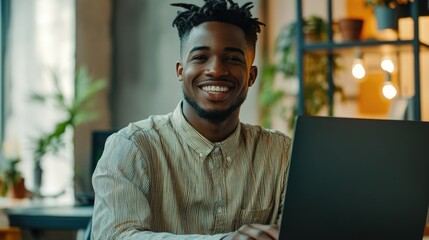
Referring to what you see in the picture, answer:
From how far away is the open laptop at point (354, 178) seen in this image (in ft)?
4.41

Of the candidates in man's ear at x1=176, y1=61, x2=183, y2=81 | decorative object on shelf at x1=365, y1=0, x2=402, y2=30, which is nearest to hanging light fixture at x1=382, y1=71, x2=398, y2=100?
decorative object on shelf at x1=365, y1=0, x2=402, y2=30

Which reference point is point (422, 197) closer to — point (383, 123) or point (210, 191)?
point (383, 123)

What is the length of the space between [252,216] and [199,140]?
21 cm

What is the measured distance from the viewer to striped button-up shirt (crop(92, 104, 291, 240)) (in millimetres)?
1752

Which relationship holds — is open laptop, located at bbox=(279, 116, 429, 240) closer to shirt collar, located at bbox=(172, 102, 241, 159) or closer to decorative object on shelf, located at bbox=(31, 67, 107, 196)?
shirt collar, located at bbox=(172, 102, 241, 159)

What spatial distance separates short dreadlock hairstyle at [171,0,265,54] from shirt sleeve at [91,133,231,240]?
30cm

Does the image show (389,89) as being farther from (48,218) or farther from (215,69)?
(215,69)

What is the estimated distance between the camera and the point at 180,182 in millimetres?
1857

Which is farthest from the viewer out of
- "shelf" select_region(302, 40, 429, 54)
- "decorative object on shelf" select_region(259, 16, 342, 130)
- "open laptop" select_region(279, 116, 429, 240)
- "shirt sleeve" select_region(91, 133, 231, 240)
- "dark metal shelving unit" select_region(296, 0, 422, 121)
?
"decorative object on shelf" select_region(259, 16, 342, 130)

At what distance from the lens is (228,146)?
74.9 inches

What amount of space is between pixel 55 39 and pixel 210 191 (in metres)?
3.56

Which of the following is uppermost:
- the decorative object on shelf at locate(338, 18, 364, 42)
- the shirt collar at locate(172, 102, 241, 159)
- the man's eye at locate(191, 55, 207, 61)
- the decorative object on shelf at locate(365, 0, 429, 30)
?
the decorative object on shelf at locate(365, 0, 429, 30)

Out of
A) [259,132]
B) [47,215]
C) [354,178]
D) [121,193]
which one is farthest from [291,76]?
[354,178]

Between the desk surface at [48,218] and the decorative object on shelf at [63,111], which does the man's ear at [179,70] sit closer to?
the desk surface at [48,218]
